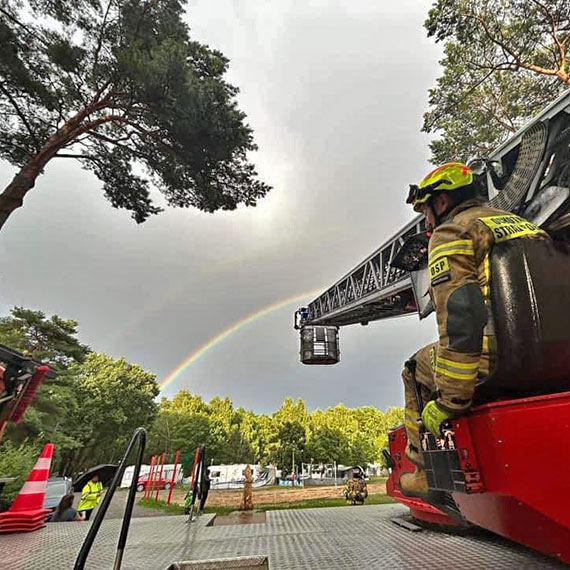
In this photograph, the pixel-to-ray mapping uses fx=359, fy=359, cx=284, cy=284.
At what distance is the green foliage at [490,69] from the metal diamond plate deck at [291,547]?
1222 cm

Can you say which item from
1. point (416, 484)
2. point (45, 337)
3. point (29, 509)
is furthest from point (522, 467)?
point (45, 337)

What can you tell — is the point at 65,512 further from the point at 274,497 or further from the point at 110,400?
the point at 110,400

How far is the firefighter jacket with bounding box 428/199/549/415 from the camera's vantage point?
1.33 metres

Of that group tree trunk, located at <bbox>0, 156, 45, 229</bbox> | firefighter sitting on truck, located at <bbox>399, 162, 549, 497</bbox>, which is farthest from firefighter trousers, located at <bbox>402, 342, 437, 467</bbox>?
tree trunk, located at <bbox>0, 156, 45, 229</bbox>

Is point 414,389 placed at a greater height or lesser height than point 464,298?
lesser

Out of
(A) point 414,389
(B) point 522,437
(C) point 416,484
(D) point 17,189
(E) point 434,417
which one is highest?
(D) point 17,189

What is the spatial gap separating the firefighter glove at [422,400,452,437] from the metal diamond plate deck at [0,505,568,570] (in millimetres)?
1277

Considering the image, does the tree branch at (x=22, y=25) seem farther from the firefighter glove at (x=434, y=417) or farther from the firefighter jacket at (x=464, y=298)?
the firefighter glove at (x=434, y=417)

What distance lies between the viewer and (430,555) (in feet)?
7.97

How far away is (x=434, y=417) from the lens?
1493 mm

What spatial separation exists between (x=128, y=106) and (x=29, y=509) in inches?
338

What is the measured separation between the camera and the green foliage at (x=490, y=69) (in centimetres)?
1013

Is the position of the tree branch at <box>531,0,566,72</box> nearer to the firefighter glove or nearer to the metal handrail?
the firefighter glove

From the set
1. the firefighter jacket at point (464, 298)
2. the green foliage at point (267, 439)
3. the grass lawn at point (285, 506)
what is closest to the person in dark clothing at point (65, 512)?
the grass lawn at point (285, 506)
